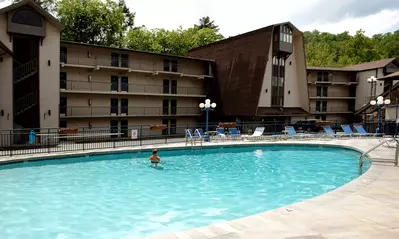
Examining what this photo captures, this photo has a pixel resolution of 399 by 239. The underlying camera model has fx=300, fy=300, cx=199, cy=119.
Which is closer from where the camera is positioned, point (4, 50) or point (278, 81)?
point (4, 50)

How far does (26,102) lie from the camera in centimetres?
2133

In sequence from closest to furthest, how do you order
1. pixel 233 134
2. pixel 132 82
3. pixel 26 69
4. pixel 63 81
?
pixel 26 69 → pixel 233 134 → pixel 63 81 → pixel 132 82

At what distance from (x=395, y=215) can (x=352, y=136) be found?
22654 mm

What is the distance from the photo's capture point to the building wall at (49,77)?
21234mm

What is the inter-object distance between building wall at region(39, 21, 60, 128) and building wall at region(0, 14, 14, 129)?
6.17ft

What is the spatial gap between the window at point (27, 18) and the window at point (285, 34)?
70.5 ft

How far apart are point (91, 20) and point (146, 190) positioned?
41200mm

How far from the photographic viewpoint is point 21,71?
21.2 meters

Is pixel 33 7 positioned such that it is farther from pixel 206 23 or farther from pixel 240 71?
pixel 206 23

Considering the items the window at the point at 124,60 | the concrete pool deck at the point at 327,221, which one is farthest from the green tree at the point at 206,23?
the concrete pool deck at the point at 327,221

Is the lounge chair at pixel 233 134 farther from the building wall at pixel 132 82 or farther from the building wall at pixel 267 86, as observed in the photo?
the building wall at pixel 132 82

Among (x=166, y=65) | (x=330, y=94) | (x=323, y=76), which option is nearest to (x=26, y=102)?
(x=166, y=65)

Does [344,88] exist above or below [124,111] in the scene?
above

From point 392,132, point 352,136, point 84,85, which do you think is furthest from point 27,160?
point 392,132
